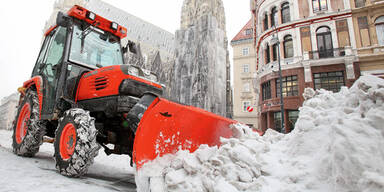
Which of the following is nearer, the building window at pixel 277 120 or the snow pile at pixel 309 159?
the snow pile at pixel 309 159

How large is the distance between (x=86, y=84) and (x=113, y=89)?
950 millimetres

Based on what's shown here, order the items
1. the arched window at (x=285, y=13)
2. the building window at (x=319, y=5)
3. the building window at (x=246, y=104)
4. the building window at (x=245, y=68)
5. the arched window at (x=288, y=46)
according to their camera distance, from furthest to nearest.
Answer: the building window at (x=245, y=68) → the building window at (x=246, y=104) → the arched window at (x=285, y=13) → the arched window at (x=288, y=46) → the building window at (x=319, y=5)

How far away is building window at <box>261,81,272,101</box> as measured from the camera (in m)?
16.4

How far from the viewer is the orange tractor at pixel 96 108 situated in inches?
97.7

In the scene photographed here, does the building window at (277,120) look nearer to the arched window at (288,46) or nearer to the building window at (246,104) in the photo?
the arched window at (288,46)

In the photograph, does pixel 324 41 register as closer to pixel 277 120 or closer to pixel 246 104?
pixel 277 120

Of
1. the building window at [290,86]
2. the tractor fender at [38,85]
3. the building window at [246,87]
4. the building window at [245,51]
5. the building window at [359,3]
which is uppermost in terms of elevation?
the building window at [245,51]

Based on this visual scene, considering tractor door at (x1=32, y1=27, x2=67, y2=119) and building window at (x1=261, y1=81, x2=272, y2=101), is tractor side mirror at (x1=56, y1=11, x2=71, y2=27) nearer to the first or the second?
tractor door at (x1=32, y1=27, x2=67, y2=119)

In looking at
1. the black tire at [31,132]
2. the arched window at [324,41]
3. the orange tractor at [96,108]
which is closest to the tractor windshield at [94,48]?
the orange tractor at [96,108]

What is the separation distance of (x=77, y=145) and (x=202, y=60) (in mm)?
28272

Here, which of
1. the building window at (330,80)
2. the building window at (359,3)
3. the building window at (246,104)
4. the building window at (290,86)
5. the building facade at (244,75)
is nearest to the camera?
the building window at (330,80)

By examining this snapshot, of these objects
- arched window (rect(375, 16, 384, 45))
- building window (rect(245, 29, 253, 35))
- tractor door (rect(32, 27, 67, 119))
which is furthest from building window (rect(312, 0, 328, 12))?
tractor door (rect(32, 27, 67, 119))

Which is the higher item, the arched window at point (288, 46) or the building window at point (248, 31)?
the building window at point (248, 31)

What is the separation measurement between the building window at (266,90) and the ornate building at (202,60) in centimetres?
1152
